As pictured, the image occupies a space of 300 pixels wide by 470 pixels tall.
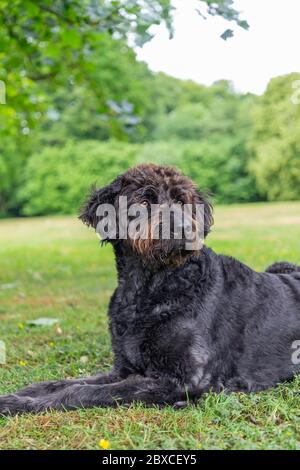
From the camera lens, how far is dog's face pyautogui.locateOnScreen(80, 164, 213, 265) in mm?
4328

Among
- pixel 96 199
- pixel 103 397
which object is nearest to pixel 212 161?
pixel 96 199

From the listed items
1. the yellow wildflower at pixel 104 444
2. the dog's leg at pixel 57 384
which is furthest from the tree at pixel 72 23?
the yellow wildflower at pixel 104 444

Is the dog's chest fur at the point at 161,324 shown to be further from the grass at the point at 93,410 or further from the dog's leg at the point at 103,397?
the grass at the point at 93,410

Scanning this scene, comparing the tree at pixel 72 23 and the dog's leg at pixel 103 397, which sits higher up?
the tree at pixel 72 23

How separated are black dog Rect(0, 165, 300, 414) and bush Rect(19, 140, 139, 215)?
39.0m

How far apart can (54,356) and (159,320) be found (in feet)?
6.76

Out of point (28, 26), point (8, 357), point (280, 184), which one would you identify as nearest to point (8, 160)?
point (280, 184)

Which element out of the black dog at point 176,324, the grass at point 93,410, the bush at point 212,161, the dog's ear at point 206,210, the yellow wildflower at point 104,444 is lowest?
the grass at point 93,410

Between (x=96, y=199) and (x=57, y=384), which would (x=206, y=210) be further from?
(x=57, y=384)

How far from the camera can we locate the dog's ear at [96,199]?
4.74 m

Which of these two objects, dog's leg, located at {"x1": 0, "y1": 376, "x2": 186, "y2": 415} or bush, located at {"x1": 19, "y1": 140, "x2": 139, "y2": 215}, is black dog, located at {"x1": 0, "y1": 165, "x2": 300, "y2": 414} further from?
bush, located at {"x1": 19, "y1": 140, "x2": 139, "y2": 215}

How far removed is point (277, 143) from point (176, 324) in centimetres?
2959

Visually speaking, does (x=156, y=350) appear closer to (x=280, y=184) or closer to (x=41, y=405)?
(x=41, y=405)

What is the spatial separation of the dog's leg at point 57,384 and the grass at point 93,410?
1.13ft
